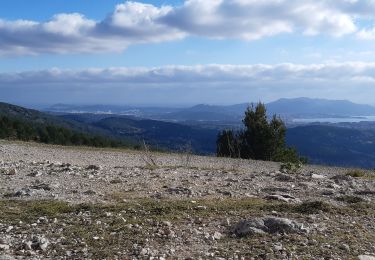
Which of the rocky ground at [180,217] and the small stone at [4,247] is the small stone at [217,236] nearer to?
the rocky ground at [180,217]

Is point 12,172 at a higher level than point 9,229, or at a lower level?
higher

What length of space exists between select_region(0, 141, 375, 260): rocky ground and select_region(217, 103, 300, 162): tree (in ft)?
81.1

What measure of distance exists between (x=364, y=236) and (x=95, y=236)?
4587mm

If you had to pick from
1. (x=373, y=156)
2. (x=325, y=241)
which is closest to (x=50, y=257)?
(x=325, y=241)

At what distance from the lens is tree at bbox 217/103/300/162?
3956 centimetres

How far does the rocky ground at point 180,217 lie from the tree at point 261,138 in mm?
24728

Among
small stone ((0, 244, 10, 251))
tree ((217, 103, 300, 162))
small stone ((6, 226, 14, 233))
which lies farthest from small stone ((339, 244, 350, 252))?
tree ((217, 103, 300, 162))

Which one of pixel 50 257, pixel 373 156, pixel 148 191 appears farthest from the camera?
pixel 373 156

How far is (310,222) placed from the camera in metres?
9.12

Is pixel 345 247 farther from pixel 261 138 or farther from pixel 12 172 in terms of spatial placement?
pixel 261 138

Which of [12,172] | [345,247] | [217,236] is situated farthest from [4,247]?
[12,172]

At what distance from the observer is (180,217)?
364 inches

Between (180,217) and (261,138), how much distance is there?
3124 centimetres

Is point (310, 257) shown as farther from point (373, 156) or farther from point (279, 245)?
point (373, 156)
